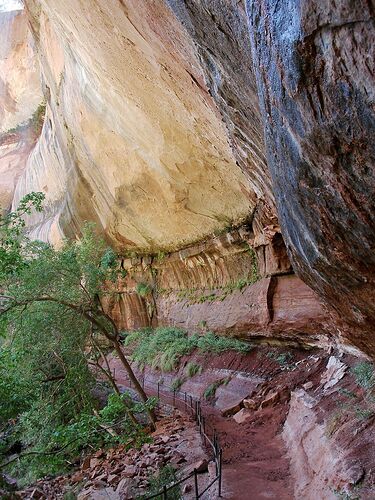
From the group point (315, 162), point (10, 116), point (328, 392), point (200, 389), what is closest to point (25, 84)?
point (10, 116)

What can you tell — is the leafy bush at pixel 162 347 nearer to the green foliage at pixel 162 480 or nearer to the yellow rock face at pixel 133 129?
the yellow rock face at pixel 133 129

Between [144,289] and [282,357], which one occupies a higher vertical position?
[144,289]

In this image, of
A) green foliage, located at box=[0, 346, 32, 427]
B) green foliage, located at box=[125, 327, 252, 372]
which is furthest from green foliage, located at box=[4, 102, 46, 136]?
green foliage, located at box=[0, 346, 32, 427]

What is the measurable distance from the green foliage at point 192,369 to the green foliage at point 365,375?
7531mm

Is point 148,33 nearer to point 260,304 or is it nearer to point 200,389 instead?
point 260,304

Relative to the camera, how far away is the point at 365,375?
26.6 feet

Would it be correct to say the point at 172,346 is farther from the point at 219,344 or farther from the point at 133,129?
the point at 133,129

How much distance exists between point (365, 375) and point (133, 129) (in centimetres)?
975

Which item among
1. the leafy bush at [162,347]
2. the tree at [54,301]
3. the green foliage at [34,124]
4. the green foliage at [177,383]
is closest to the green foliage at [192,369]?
the green foliage at [177,383]

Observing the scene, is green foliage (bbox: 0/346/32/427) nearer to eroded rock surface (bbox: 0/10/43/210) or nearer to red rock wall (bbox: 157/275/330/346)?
red rock wall (bbox: 157/275/330/346)

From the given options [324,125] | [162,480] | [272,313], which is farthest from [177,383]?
[324,125]

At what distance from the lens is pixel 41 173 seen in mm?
27547

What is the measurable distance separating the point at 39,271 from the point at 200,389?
249 inches

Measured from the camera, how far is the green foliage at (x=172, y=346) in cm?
1522
